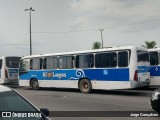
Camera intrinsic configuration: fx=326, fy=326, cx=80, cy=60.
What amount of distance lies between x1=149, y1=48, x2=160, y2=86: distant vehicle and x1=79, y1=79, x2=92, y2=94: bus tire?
157 inches

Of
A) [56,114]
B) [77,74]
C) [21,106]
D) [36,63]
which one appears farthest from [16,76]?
[21,106]

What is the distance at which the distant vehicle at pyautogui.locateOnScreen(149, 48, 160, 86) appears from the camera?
20.4 m

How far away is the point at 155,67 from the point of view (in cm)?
2059

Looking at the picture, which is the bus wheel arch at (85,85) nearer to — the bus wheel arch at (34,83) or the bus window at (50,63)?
the bus window at (50,63)

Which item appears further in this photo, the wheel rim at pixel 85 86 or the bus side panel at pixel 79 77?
the wheel rim at pixel 85 86

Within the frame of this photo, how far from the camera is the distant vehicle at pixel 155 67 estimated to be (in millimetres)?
20398

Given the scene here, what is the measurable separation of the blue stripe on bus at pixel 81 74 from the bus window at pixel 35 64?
288 mm

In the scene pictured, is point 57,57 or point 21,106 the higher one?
point 57,57

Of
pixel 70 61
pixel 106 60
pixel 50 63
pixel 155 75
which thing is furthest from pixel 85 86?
pixel 155 75

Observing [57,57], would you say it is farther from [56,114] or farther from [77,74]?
[56,114]

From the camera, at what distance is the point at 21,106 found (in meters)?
5.92

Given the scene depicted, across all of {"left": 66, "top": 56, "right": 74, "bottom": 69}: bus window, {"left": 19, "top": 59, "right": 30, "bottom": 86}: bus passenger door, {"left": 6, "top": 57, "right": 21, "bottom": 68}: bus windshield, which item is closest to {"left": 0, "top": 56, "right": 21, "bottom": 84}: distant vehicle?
{"left": 6, "top": 57, "right": 21, "bottom": 68}: bus windshield

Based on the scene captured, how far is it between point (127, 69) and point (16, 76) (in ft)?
42.4

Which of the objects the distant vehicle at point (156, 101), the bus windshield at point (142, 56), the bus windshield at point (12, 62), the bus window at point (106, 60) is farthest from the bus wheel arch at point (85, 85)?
the bus windshield at point (12, 62)
